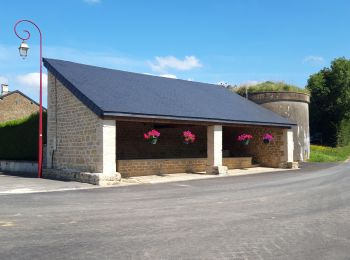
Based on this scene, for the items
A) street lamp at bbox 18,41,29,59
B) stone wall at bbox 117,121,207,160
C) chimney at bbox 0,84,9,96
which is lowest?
stone wall at bbox 117,121,207,160

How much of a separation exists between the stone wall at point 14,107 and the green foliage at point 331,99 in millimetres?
26900

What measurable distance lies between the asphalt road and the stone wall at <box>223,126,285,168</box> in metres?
10.6

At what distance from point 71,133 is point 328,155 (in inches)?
806

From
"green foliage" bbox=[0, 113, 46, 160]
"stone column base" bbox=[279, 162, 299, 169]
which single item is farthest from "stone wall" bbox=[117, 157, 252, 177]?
"green foliage" bbox=[0, 113, 46, 160]

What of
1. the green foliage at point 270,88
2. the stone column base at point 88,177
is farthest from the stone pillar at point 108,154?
the green foliage at point 270,88

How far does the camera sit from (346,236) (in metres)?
5.86

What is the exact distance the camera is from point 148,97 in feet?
53.9

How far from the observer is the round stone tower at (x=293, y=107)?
24672 millimetres

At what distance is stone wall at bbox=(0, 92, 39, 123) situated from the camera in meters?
36.1

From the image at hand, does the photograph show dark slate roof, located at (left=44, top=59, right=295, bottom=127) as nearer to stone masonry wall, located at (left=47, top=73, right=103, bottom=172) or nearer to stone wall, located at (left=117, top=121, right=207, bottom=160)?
stone masonry wall, located at (left=47, top=73, right=103, bottom=172)

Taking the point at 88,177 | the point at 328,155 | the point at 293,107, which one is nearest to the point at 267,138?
the point at 293,107

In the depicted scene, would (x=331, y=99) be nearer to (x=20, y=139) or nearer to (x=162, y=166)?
→ (x=162, y=166)

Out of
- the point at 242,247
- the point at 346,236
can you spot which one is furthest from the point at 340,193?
the point at 242,247

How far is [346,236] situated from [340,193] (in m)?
5.11
